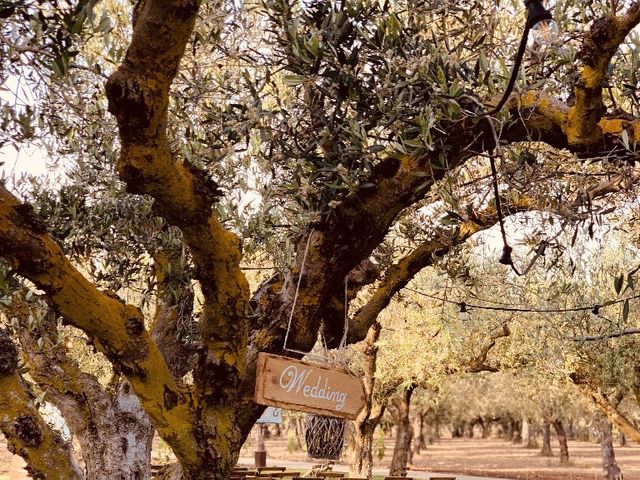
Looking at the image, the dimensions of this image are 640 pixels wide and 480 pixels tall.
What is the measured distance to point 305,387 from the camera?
12.4 ft

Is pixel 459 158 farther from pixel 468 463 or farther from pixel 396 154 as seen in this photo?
pixel 468 463

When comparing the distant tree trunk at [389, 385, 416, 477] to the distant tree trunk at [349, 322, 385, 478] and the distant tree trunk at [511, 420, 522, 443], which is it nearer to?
the distant tree trunk at [349, 322, 385, 478]

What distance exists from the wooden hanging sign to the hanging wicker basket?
579 cm

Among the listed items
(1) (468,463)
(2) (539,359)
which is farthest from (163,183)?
(1) (468,463)

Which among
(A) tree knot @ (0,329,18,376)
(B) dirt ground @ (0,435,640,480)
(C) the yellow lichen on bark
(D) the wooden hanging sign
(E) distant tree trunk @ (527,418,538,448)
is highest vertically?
(E) distant tree trunk @ (527,418,538,448)

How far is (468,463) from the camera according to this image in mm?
41562

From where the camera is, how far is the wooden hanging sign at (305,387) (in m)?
3.65

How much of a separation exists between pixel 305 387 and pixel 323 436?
6.31 m

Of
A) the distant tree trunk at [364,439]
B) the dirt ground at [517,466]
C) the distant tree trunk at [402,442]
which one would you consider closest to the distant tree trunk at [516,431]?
the dirt ground at [517,466]

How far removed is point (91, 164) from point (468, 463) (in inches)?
1553

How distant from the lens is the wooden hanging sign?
3.65 m

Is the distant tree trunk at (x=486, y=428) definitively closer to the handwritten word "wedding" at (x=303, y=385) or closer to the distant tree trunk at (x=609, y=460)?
the distant tree trunk at (x=609, y=460)

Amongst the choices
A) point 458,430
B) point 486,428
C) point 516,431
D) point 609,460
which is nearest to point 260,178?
point 609,460

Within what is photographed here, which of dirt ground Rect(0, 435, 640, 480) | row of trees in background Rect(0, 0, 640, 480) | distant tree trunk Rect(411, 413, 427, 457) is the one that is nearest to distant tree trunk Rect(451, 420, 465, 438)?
distant tree trunk Rect(411, 413, 427, 457)
